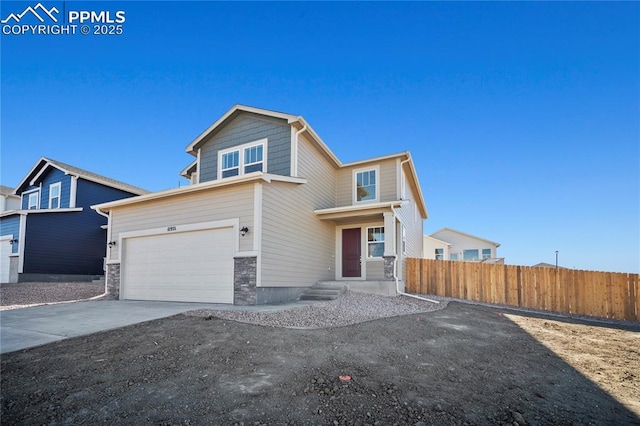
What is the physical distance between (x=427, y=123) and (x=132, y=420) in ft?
64.4

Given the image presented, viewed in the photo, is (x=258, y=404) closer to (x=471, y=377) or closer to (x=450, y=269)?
(x=471, y=377)

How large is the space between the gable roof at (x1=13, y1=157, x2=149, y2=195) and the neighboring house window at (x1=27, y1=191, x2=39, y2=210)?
2.50 ft

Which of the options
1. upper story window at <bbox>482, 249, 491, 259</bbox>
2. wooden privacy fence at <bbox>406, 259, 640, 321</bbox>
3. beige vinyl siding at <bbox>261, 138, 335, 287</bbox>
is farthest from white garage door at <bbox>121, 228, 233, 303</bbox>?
upper story window at <bbox>482, 249, 491, 259</bbox>

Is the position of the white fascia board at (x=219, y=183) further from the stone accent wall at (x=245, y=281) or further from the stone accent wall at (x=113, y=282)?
the stone accent wall at (x=113, y=282)

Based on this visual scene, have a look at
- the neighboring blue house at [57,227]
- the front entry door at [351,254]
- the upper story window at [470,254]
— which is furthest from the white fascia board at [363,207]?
the upper story window at [470,254]

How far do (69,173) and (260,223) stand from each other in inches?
615

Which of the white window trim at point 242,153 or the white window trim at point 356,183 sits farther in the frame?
the white window trim at point 356,183

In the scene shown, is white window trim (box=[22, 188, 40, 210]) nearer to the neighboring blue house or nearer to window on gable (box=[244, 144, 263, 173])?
the neighboring blue house

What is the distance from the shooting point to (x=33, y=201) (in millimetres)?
20953

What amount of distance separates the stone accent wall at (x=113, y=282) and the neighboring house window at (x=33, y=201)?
1296 cm

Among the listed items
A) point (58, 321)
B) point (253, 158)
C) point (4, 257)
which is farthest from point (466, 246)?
point (4, 257)

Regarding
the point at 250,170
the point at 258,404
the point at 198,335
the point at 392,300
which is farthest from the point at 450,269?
the point at 258,404

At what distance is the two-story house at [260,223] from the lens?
32.4 feet

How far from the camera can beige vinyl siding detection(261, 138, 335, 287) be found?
32.8 ft
